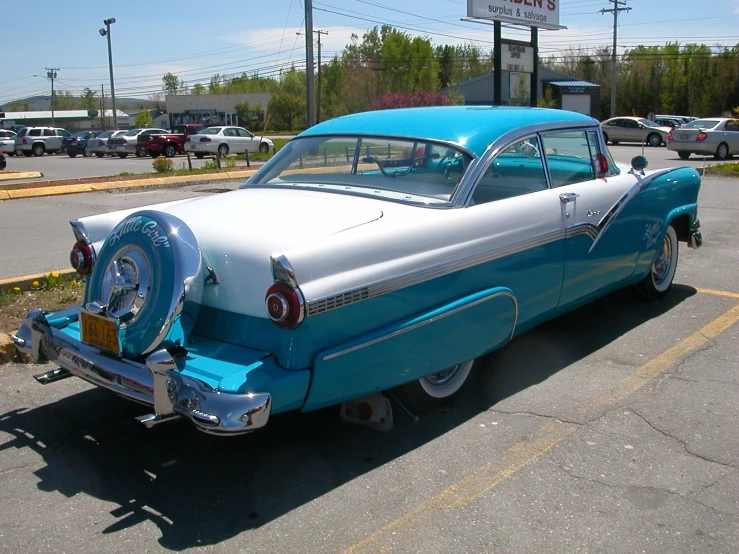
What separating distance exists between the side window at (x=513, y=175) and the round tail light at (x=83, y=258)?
2.17 metres

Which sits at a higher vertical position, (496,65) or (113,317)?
(496,65)

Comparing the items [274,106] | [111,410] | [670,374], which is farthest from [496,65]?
[274,106]

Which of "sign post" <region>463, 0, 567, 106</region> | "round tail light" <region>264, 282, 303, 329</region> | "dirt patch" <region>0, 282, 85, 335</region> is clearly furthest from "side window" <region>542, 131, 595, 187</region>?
"sign post" <region>463, 0, 567, 106</region>

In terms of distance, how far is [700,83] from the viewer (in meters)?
59.6

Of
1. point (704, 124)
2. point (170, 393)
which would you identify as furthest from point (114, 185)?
point (704, 124)

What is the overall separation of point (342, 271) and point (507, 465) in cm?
125

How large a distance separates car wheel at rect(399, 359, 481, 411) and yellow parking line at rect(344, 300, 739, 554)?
55 cm

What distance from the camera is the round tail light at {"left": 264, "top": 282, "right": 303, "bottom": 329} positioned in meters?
3.17

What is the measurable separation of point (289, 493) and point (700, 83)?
64459 millimetres

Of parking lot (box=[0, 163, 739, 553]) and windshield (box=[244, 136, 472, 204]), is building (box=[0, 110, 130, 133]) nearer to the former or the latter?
windshield (box=[244, 136, 472, 204])

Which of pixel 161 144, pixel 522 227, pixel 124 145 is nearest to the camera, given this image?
pixel 522 227

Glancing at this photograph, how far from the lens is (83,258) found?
4.19 m

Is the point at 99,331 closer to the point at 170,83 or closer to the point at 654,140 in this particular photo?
the point at 654,140

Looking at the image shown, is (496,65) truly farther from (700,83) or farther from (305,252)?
(700,83)
